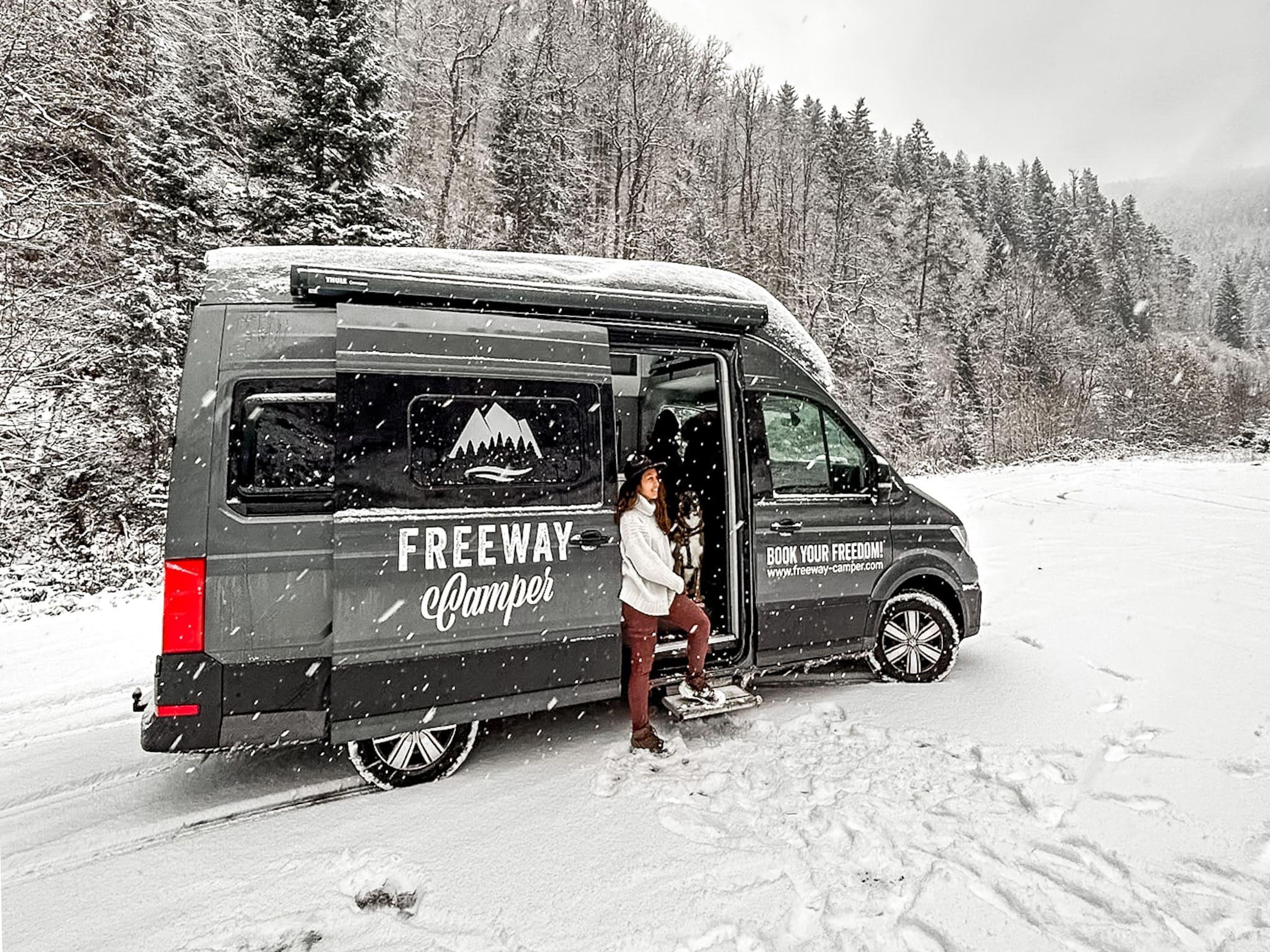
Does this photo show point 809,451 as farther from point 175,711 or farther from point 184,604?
point 175,711

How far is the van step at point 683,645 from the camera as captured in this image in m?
4.61

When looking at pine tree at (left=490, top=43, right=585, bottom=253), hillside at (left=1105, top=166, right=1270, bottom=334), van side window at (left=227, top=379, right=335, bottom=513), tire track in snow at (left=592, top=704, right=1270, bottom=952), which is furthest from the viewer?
hillside at (left=1105, top=166, right=1270, bottom=334)

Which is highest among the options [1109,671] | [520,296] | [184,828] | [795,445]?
[520,296]

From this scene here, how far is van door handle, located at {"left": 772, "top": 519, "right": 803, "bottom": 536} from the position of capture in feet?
15.0

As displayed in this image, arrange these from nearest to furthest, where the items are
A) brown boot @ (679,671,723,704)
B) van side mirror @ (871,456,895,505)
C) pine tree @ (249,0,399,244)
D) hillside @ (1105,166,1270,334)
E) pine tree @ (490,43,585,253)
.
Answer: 1. brown boot @ (679,671,723,704)
2. van side mirror @ (871,456,895,505)
3. pine tree @ (249,0,399,244)
4. pine tree @ (490,43,585,253)
5. hillside @ (1105,166,1270,334)

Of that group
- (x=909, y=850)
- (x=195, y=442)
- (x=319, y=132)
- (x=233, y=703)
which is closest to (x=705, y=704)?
(x=909, y=850)

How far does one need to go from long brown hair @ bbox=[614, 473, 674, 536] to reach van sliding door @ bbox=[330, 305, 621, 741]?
0.08 metres

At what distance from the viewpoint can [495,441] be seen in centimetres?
370

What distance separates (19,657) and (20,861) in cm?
421

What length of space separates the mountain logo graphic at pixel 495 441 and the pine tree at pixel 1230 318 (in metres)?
93.3

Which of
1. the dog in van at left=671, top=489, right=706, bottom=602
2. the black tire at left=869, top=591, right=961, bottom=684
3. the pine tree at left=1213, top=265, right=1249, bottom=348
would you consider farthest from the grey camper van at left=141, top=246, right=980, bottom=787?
the pine tree at left=1213, top=265, right=1249, bottom=348

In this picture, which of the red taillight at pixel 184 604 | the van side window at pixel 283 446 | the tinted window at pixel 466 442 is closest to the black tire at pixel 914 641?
the tinted window at pixel 466 442

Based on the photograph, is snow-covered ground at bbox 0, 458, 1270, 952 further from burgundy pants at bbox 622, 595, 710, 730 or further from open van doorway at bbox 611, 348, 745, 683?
open van doorway at bbox 611, 348, 745, 683

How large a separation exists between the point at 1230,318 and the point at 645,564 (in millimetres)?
94083
